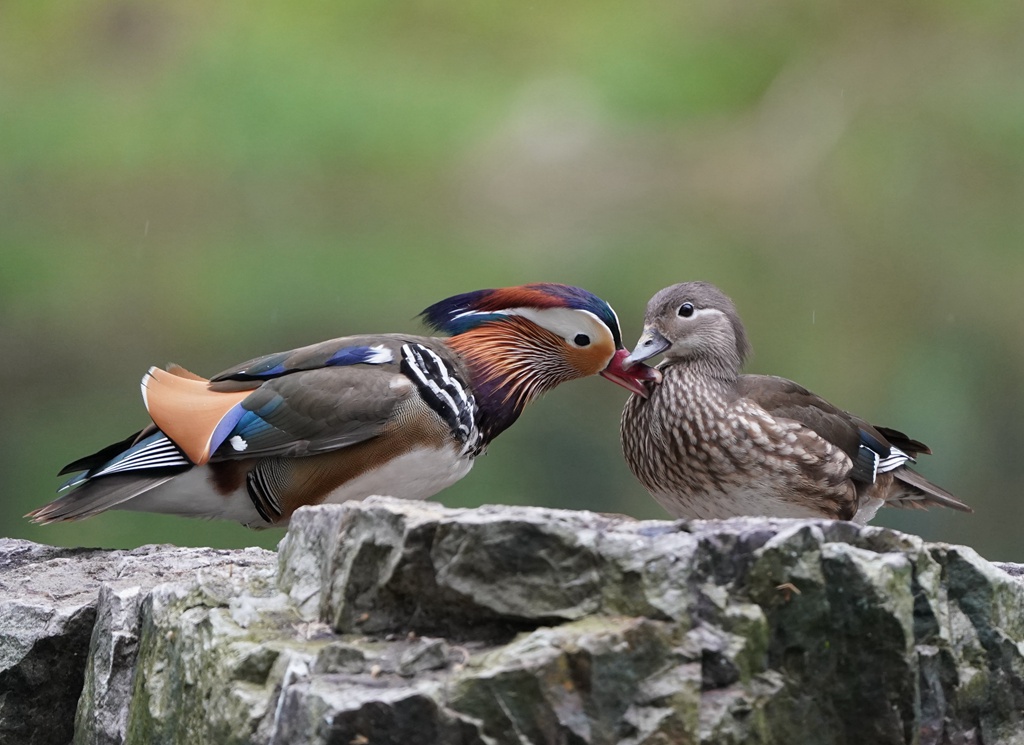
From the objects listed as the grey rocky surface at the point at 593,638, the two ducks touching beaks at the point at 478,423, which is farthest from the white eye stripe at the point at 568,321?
the grey rocky surface at the point at 593,638

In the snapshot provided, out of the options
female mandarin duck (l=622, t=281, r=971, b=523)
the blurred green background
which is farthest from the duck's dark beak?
the blurred green background

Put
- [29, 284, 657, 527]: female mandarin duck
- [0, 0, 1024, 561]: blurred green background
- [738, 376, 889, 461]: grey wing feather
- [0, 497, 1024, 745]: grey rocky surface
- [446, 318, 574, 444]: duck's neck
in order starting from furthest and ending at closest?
[0, 0, 1024, 561]: blurred green background → [738, 376, 889, 461]: grey wing feather → [446, 318, 574, 444]: duck's neck → [29, 284, 657, 527]: female mandarin duck → [0, 497, 1024, 745]: grey rocky surface

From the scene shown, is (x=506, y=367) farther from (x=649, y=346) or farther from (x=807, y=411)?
(x=807, y=411)

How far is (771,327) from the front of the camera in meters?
10.8

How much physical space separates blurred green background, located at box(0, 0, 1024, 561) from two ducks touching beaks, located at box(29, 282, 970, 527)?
7.23 metres

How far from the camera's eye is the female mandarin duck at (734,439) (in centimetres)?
376

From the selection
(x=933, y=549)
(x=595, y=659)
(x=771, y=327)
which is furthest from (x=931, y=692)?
(x=771, y=327)

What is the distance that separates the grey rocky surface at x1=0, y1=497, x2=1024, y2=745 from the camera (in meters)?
2.07

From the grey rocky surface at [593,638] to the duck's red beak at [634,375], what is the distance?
1529 mm

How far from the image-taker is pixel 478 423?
3.65 m

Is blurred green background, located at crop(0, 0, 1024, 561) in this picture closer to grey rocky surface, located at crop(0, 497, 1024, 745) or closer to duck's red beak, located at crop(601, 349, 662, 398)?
duck's red beak, located at crop(601, 349, 662, 398)

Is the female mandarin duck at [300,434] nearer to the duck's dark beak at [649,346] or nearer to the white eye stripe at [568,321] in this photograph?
the white eye stripe at [568,321]

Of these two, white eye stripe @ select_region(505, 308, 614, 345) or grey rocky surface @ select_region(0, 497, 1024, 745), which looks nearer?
grey rocky surface @ select_region(0, 497, 1024, 745)

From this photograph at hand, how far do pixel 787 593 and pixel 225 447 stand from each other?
1.62 metres
